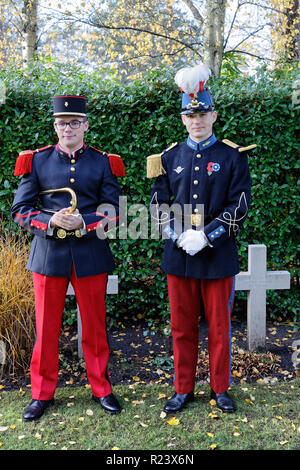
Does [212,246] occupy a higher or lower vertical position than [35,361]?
higher

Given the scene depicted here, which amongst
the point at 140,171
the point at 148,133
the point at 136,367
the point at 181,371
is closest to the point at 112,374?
the point at 136,367

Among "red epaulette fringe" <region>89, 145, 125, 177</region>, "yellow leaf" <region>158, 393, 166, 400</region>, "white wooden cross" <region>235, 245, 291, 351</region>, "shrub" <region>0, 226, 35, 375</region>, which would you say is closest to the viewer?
"red epaulette fringe" <region>89, 145, 125, 177</region>

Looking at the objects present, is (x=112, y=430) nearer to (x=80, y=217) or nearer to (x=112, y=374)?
(x=112, y=374)

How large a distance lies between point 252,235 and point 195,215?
177 centimetres

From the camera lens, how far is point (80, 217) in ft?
8.96

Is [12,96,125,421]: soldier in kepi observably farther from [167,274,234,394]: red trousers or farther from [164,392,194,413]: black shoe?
[167,274,234,394]: red trousers

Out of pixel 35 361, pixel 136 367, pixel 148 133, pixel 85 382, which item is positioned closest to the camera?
pixel 35 361

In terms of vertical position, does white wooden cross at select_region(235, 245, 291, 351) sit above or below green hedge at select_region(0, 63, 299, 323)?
below

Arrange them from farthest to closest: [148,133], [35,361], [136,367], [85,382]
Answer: [148,133] → [136,367] → [85,382] → [35,361]

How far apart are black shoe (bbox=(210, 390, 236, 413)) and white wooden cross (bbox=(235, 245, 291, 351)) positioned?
3.01 ft

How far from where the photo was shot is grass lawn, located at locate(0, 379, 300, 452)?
2.64 metres

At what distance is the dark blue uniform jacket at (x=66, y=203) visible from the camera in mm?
2809

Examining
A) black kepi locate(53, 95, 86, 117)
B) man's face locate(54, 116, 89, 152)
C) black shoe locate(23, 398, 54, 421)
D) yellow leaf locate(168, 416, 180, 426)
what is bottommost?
yellow leaf locate(168, 416, 180, 426)

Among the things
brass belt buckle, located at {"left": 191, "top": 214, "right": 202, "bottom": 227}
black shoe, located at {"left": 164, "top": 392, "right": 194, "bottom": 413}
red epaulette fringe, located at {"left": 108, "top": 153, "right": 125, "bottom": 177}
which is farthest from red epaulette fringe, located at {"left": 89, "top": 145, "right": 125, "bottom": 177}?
black shoe, located at {"left": 164, "top": 392, "right": 194, "bottom": 413}
